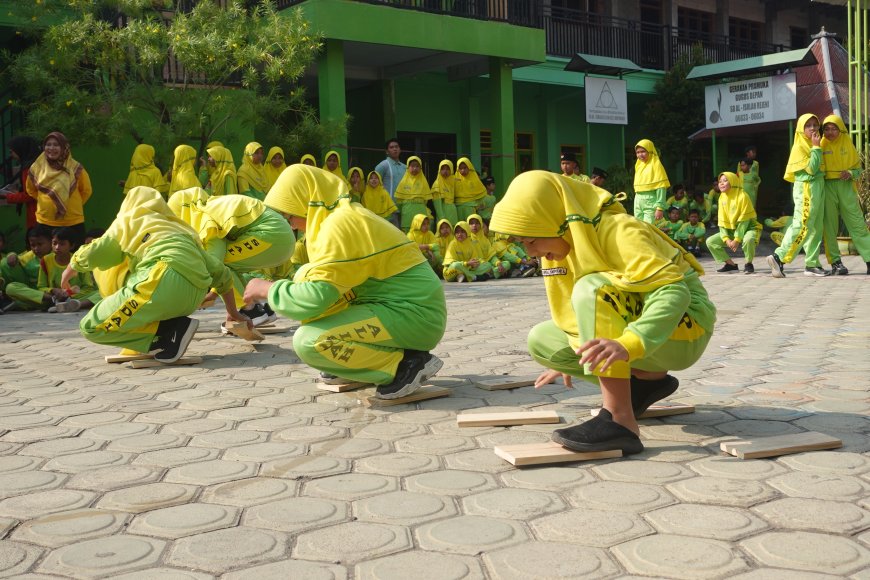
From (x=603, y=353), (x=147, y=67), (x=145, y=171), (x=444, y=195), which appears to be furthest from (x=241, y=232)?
(x=444, y=195)

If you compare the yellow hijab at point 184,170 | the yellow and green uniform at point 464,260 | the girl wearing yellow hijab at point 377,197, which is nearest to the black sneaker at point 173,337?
the yellow hijab at point 184,170

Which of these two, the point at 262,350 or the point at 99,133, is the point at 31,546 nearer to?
the point at 262,350

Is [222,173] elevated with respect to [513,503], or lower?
elevated

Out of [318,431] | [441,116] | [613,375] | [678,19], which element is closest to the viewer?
[613,375]

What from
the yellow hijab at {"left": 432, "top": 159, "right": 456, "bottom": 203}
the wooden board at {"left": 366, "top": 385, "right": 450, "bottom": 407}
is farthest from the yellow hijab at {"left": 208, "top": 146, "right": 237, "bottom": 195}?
the wooden board at {"left": 366, "top": 385, "right": 450, "bottom": 407}

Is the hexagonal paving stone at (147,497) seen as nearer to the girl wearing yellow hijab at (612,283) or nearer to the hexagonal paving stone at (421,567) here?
the hexagonal paving stone at (421,567)

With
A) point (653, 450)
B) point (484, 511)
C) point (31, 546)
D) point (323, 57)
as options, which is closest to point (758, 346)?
point (653, 450)

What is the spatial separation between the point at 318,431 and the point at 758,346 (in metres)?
3.19

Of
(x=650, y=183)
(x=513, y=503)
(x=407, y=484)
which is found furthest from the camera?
(x=650, y=183)

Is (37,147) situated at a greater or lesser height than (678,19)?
lesser

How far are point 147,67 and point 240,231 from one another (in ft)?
20.4

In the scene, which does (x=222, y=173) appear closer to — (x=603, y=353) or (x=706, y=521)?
(x=603, y=353)

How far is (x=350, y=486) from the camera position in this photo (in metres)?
2.83

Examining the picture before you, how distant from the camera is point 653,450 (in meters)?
3.13
